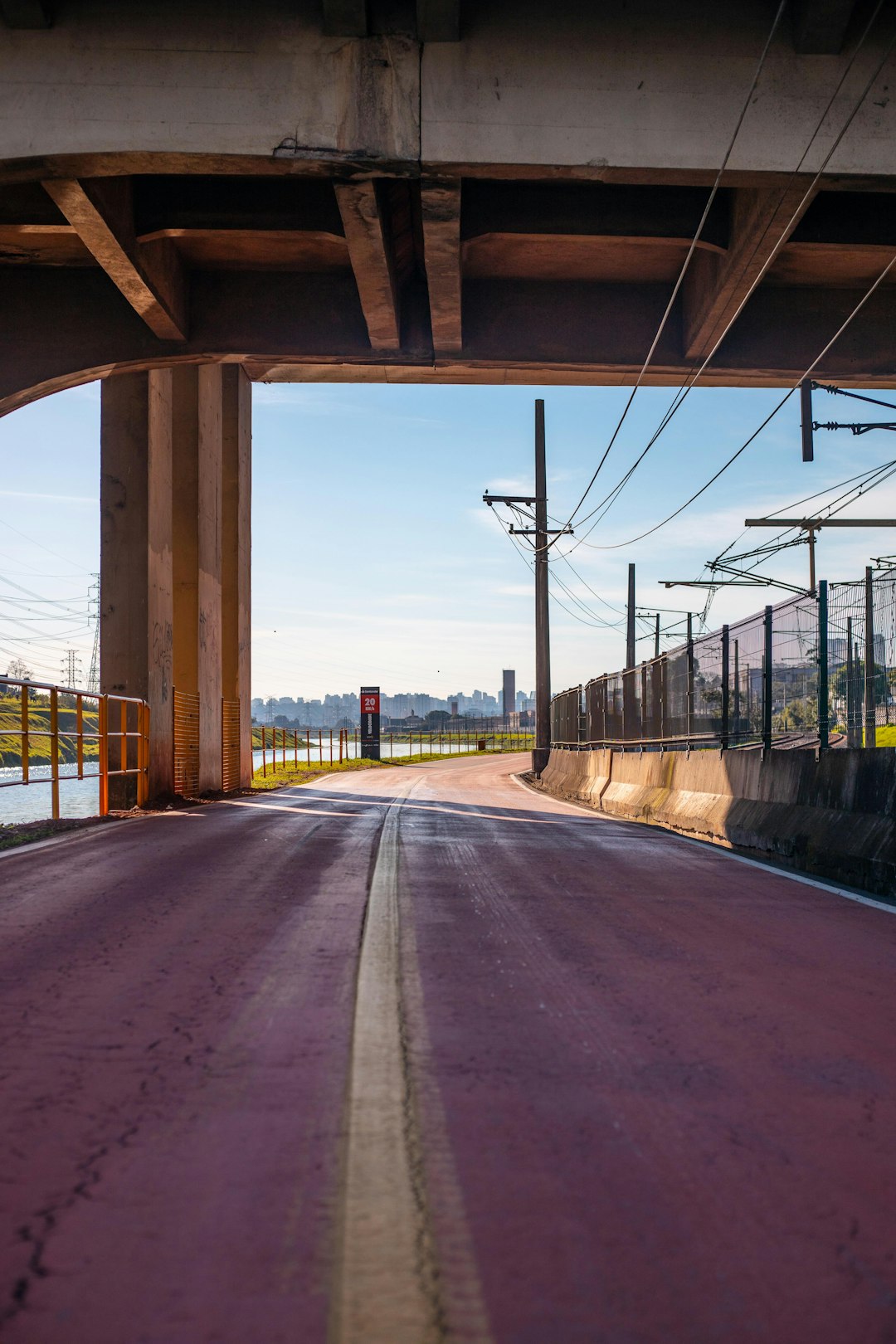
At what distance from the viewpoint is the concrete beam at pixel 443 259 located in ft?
33.0

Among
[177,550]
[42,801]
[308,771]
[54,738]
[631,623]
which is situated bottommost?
[42,801]

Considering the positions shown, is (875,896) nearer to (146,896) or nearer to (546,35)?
(146,896)

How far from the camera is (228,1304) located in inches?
85.4

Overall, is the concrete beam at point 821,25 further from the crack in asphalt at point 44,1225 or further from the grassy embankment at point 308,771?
the grassy embankment at point 308,771

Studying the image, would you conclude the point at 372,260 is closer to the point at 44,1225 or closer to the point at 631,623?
the point at 44,1225

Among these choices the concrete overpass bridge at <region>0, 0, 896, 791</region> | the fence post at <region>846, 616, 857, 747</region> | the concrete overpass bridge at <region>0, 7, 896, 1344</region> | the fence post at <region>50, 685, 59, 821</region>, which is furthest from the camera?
the fence post at <region>846, 616, 857, 747</region>

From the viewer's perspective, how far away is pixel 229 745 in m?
26.6

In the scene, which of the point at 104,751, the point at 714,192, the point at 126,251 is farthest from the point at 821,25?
the point at 104,751

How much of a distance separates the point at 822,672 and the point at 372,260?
21.1ft

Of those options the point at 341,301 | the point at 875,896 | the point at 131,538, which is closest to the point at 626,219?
the point at 341,301

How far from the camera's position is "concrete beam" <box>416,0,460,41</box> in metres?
9.02

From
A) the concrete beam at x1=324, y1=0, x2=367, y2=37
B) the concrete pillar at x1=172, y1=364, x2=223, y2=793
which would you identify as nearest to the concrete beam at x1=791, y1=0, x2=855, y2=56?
the concrete beam at x1=324, y1=0, x2=367, y2=37

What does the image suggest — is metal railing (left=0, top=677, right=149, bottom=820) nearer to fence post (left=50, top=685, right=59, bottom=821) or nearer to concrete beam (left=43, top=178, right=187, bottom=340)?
fence post (left=50, top=685, right=59, bottom=821)

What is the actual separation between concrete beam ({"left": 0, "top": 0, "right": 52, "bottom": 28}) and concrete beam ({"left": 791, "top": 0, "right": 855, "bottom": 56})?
6109 millimetres
